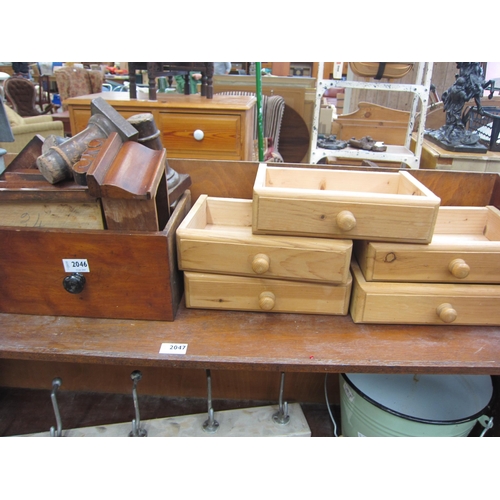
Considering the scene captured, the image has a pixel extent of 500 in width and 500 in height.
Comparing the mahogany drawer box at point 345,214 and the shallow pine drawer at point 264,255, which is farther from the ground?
the mahogany drawer box at point 345,214

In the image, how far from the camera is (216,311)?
976 millimetres

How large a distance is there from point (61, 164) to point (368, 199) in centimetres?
66

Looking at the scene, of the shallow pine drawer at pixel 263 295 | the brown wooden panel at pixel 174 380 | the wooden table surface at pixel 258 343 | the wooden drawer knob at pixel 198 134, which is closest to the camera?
the wooden table surface at pixel 258 343

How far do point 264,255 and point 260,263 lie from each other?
0.02m

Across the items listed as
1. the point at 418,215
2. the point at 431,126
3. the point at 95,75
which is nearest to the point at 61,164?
the point at 418,215

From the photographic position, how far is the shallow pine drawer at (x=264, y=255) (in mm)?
888

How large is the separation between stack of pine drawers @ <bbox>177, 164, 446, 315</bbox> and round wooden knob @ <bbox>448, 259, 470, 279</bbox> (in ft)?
0.28

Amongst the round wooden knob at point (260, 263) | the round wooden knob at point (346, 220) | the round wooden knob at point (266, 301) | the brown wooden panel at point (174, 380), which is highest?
the round wooden knob at point (346, 220)

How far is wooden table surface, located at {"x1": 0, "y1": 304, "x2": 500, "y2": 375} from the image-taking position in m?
0.82

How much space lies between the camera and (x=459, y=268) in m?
0.88

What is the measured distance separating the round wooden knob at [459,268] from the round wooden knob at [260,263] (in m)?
0.41

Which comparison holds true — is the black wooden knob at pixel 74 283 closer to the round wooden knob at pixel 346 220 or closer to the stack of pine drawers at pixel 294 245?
the stack of pine drawers at pixel 294 245

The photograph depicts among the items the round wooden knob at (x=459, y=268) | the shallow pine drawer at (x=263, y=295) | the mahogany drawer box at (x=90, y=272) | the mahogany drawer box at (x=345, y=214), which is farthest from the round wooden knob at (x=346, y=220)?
the mahogany drawer box at (x=90, y=272)

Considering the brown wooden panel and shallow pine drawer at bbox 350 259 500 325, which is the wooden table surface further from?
the brown wooden panel
